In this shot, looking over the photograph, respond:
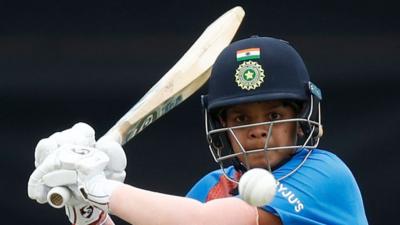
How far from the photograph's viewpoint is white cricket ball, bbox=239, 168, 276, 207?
120 inches

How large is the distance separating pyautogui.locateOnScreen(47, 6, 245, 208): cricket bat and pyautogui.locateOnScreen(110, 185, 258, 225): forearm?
0.38m

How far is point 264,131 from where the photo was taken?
3420 mm

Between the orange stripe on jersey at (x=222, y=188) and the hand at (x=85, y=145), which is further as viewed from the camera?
the orange stripe on jersey at (x=222, y=188)

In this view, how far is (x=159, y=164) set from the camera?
4.43m

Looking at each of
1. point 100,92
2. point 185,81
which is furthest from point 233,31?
point 100,92

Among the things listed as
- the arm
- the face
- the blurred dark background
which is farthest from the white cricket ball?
the blurred dark background

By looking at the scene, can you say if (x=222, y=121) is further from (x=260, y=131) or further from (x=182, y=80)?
(x=182, y=80)

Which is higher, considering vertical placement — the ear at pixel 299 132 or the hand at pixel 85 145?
the hand at pixel 85 145

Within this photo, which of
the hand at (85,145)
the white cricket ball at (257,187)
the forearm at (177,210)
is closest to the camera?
the white cricket ball at (257,187)

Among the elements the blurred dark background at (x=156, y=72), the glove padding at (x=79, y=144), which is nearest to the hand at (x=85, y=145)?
the glove padding at (x=79, y=144)

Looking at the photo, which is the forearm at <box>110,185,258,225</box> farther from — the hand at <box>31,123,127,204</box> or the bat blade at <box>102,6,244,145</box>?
the bat blade at <box>102,6,244,145</box>

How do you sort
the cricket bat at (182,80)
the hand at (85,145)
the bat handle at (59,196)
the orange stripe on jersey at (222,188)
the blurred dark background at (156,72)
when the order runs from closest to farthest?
the bat handle at (59,196), the hand at (85,145), the orange stripe on jersey at (222,188), the cricket bat at (182,80), the blurred dark background at (156,72)

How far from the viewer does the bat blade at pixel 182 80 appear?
374 cm

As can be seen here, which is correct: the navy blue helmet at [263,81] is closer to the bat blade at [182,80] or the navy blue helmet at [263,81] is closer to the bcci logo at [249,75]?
the bcci logo at [249,75]
